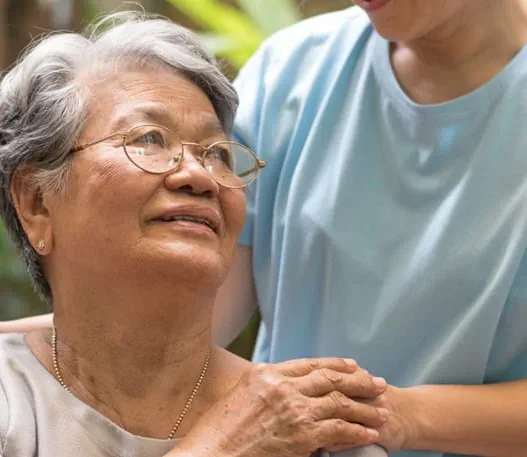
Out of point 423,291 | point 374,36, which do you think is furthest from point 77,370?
point 374,36

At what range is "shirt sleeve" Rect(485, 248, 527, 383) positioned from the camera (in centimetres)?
174

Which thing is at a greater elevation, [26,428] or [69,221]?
[69,221]

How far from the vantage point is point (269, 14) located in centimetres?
286

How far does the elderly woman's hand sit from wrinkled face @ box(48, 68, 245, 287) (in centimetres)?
19

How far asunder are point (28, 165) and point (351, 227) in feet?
1.90

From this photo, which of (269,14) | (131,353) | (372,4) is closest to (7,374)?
(131,353)

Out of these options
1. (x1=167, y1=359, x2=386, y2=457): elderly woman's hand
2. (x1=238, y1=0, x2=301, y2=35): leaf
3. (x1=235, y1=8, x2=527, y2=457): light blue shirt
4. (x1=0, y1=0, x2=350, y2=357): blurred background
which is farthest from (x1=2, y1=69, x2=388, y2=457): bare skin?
(x1=238, y1=0, x2=301, y2=35): leaf

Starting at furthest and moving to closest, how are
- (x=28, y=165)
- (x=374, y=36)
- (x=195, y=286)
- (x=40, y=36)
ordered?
1. (x=374, y=36)
2. (x=40, y=36)
3. (x=28, y=165)
4. (x=195, y=286)

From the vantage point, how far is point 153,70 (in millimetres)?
1726

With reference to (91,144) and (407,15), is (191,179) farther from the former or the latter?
(407,15)

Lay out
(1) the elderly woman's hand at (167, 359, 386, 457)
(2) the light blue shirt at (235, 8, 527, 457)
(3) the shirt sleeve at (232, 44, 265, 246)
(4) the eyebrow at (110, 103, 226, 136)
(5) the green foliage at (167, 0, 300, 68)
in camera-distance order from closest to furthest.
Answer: (1) the elderly woman's hand at (167, 359, 386, 457)
(4) the eyebrow at (110, 103, 226, 136)
(2) the light blue shirt at (235, 8, 527, 457)
(3) the shirt sleeve at (232, 44, 265, 246)
(5) the green foliage at (167, 0, 300, 68)

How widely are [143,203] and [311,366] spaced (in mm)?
366

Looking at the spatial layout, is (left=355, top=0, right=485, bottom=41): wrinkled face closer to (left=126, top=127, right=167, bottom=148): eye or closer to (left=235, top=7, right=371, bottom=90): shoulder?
(left=235, top=7, right=371, bottom=90): shoulder

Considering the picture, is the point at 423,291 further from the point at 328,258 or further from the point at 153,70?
the point at 153,70
